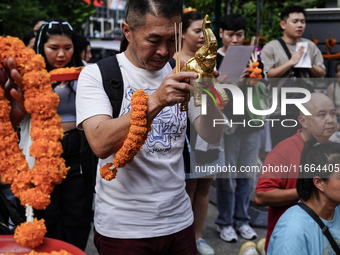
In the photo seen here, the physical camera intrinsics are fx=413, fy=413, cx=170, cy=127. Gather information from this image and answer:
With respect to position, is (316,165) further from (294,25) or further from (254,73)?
(294,25)

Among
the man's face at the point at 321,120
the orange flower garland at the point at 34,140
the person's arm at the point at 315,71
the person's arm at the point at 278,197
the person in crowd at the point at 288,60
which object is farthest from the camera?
the person's arm at the point at 315,71

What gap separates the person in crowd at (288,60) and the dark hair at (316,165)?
6.12 ft

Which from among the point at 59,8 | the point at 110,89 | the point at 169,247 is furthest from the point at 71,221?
the point at 59,8

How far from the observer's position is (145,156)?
1839 millimetres

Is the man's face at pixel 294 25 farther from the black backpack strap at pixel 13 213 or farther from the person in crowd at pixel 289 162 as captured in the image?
the black backpack strap at pixel 13 213

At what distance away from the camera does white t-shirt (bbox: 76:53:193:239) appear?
1838 mm

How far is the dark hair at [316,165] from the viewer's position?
2305 mm

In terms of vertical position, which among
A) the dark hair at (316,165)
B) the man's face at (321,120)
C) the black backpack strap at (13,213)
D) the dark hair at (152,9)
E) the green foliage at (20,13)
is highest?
the green foliage at (20,13)

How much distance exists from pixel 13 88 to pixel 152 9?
93 cm

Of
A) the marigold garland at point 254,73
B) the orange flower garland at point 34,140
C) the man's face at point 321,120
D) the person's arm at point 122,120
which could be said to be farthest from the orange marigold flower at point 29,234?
the marigold garland at point 254,73

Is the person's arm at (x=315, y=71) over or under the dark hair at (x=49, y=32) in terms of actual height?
under

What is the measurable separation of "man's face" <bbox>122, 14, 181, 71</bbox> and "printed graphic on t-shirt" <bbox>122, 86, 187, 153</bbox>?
0.59ft

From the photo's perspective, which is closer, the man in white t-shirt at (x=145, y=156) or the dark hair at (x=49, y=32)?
the man in white t-shirt at (x=145, y=156)

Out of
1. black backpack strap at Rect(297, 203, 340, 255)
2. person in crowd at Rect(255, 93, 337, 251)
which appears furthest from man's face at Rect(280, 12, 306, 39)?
black backpack strap at Rect(297, 203, 340, 255)
